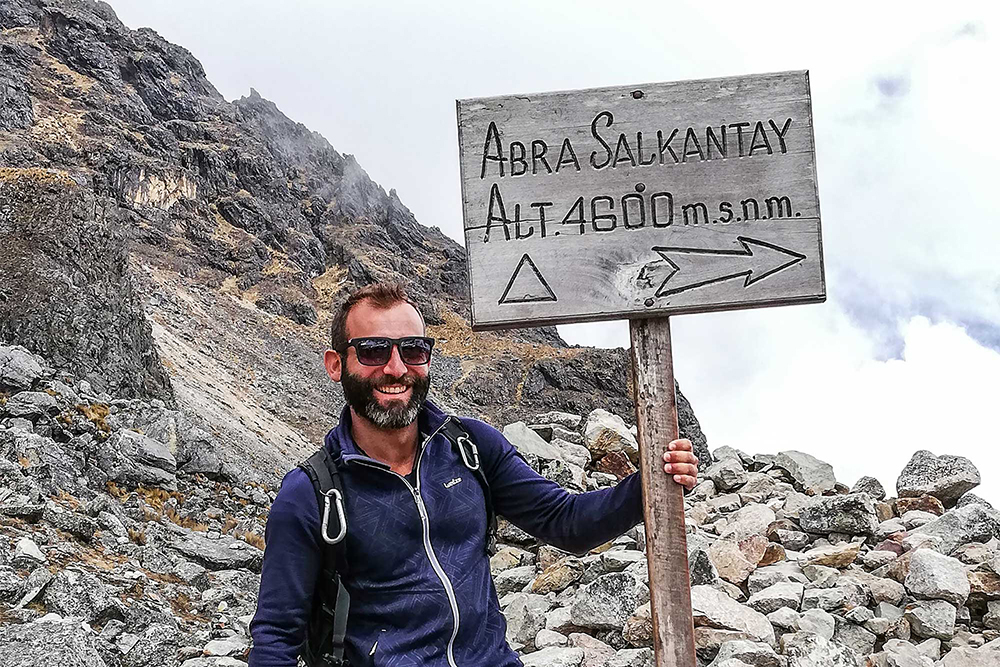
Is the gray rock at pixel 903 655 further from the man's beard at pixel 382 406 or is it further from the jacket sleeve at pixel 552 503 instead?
the man's beard at pixel 382 406

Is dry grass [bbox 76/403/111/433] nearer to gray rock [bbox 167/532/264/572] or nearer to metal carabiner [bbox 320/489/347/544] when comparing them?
gray rock [bbox 167/532/264/572]

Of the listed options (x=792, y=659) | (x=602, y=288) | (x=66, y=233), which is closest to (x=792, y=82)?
(x=602, y=288)

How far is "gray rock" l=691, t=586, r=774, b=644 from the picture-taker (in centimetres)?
517

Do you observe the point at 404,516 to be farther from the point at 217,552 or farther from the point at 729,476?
the point at 729,476

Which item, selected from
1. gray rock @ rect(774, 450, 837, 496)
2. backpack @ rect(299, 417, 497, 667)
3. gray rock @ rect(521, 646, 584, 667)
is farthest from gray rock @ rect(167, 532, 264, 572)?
backpack @ rect(299, 417, 497, 667)

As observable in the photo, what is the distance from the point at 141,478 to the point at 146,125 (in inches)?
2430

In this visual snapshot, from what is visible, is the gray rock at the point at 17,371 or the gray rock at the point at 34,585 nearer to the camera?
the gray rock at the point at 34,585

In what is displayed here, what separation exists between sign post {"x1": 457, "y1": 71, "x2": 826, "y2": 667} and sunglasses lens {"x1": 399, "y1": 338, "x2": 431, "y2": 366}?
206 mm

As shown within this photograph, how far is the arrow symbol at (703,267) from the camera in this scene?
2.96m

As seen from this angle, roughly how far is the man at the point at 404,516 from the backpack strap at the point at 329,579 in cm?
4

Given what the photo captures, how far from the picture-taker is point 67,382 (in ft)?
54.2

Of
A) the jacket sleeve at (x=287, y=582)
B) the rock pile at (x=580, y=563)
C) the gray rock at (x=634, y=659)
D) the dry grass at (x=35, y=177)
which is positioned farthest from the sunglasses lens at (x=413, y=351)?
the dry grass at (x=35, y=177)

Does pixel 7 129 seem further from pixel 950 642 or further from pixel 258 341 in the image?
pixel 950 642

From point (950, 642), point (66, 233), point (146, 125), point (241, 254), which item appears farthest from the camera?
point (146, 125)
